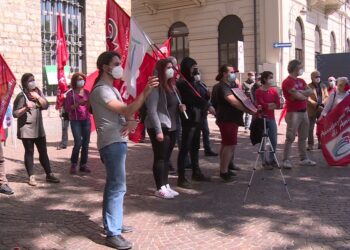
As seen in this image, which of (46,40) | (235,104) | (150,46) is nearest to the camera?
(150,46)

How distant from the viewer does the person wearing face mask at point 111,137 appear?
450cm

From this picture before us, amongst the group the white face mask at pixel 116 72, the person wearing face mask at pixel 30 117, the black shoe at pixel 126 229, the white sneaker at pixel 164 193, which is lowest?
the black shoe at pixel 126 229

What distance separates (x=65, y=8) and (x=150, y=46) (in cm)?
930

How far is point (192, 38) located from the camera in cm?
2684

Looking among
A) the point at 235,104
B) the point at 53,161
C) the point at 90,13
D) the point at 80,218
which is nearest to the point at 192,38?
the point at 90,13

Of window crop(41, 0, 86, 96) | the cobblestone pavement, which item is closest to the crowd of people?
the cobblestone pavement

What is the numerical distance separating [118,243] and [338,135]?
16.7 ft

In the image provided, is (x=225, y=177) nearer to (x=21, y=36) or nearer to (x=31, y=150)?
(x=31, y=150)

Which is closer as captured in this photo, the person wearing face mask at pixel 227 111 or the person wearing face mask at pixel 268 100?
the person wearing face mask at pixel 227 111

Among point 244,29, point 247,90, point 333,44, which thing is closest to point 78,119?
point 247,90

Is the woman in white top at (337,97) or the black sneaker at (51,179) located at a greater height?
the woman in white top at (337,97)

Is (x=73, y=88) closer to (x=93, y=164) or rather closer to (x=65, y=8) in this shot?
(x=93, y=164)

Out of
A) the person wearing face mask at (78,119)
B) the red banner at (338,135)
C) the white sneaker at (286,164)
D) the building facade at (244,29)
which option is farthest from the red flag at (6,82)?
the building facade at (244,29)

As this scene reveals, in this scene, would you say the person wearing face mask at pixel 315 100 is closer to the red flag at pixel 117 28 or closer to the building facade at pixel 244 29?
the red flag at pixel 117 28
